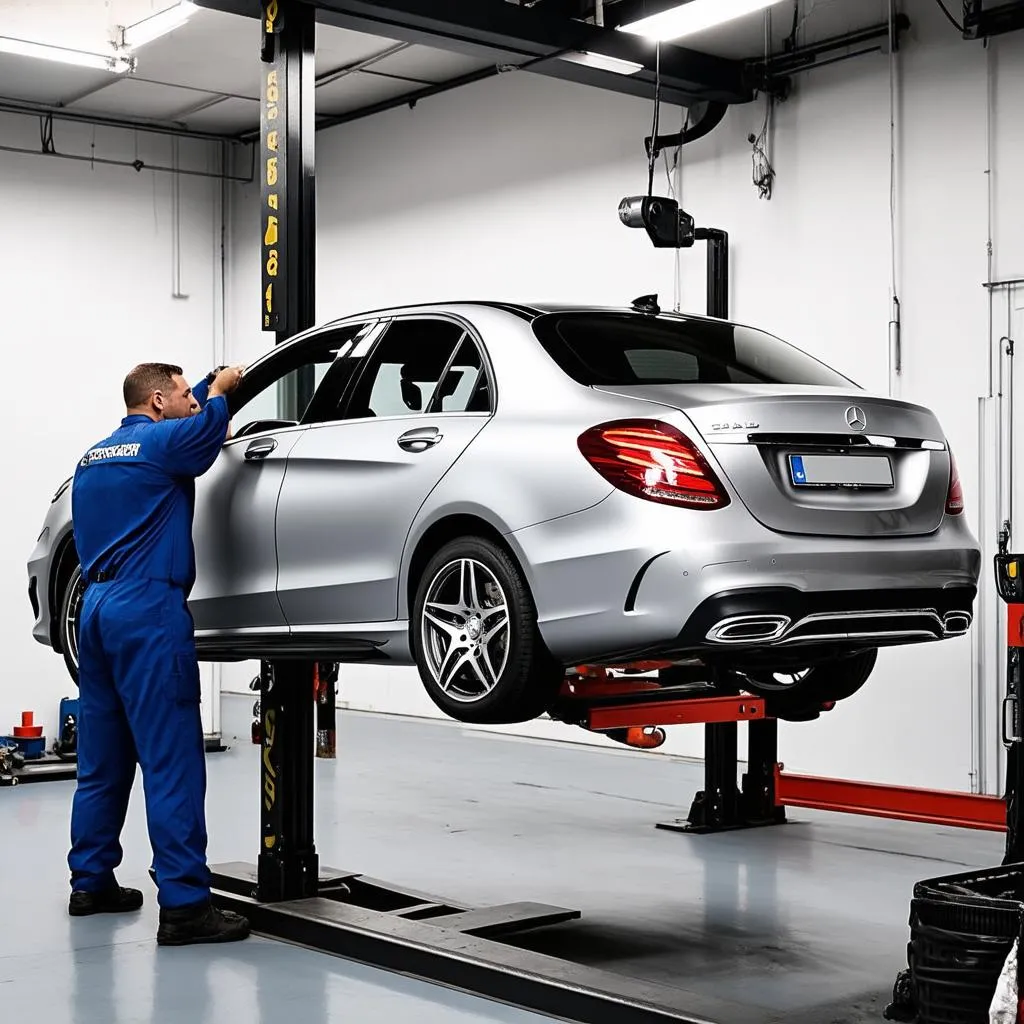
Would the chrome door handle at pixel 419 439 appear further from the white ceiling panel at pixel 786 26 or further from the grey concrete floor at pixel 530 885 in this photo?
the white ceiling panel at pixel 786 26

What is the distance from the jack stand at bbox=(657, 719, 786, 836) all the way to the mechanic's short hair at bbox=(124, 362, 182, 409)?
3.55 meters

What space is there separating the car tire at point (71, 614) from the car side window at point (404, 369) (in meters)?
1.74

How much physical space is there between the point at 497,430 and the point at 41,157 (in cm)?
980

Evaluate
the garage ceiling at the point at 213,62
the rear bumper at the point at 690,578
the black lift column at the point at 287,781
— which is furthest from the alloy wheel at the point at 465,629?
the garage ceiling at the point at 213,62

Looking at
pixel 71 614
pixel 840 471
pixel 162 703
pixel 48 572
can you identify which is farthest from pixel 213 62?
pixel 840 471

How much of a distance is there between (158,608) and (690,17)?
4741mm

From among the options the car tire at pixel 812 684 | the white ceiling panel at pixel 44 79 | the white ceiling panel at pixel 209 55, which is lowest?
the car tire at pixel 812 684

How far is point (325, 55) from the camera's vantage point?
451 inches

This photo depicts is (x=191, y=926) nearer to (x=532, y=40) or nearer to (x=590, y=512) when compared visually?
(x=590, y=512)

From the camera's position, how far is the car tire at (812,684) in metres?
4.99

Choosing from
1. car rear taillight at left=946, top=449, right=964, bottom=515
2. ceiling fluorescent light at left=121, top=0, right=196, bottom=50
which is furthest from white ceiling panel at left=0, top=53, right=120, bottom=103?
car rear taillight at left=946, top=449, right=964, bottom=515

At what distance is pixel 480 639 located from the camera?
14.0 ft

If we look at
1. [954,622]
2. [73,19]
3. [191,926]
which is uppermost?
[73,19]

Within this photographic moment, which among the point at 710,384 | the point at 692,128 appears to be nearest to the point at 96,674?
the point at 710,384
